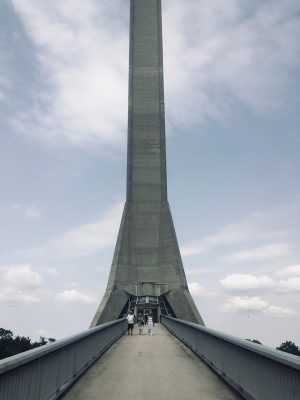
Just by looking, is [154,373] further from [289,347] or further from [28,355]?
[289,347]

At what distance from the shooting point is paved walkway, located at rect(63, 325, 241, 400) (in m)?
6.78

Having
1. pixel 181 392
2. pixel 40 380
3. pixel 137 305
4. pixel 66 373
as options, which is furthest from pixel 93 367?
pixel 137 305

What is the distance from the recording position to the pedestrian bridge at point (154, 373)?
16.0ft

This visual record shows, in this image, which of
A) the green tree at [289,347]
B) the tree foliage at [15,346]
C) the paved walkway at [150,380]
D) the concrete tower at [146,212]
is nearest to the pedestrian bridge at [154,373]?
the paved walkway at [150,380]

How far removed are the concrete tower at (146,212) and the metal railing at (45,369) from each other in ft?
84.2

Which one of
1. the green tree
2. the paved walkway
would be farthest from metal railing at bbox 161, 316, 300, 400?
the green tree

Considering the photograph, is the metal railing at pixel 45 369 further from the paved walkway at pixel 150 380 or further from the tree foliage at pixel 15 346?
the tree foliage at pixel 15 346

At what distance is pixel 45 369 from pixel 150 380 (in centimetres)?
277

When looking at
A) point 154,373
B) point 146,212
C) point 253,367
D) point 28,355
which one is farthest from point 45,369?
point 146,212

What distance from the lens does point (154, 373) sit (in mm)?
8875

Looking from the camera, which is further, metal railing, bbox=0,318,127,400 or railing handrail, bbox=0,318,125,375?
metal railing, bbox=0,318,127,400

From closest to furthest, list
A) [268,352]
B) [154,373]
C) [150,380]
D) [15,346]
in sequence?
1. [268,352]
2. [150,380]
3. [154,373]
4. [15,346]

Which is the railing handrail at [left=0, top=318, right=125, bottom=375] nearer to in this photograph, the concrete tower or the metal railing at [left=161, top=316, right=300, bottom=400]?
the metal railing at [left=161, top=316, right=300, bottom=400]

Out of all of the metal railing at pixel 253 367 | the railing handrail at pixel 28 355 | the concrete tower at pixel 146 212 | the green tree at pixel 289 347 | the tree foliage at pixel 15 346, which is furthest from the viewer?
the green tree at pixel 289 347
